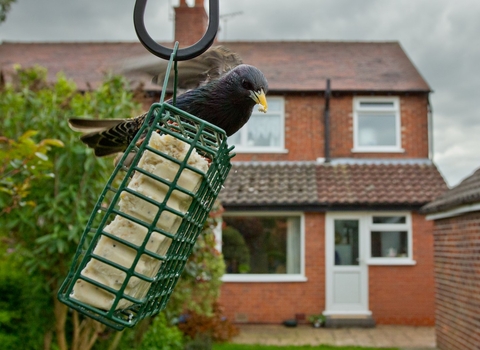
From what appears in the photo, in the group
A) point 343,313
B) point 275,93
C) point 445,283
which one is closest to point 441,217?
point 445,283

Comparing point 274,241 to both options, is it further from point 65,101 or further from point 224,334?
point 65,101

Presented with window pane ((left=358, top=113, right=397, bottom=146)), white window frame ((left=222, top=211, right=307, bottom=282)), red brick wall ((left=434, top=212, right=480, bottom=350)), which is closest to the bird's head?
red brick wall ((left=434, top=212, right=480, bottom=350))

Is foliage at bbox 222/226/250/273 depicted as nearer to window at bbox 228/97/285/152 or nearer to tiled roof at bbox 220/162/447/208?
tiled roof at bbox 220/162/447/208

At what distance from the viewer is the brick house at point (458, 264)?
8242 millimetres

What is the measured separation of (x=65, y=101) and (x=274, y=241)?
8644 mm

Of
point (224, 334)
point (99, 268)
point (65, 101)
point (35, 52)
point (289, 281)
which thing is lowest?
point (224, 334)

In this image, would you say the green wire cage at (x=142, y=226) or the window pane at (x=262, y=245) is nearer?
the green wire cage at (x=142, y=226)

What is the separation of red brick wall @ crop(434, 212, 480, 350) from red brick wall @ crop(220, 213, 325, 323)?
3.68 m

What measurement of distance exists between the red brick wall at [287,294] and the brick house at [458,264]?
366cm

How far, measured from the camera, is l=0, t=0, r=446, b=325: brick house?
13.5 metres

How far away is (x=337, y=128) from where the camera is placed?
579 inches

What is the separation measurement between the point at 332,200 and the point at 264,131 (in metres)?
2.84

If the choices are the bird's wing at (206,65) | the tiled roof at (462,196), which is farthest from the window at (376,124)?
the bird's wing at (206,65)

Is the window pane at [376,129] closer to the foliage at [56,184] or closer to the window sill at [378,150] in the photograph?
the window sill at [378,150]
